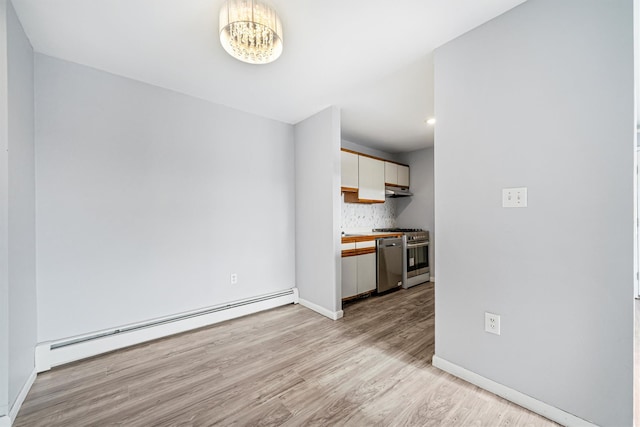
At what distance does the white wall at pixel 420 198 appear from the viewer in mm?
4441

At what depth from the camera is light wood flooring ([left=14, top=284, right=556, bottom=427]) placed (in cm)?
141

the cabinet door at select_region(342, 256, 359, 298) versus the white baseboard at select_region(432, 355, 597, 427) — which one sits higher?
the cabinet door at select_region(342, 256, 359, 298)

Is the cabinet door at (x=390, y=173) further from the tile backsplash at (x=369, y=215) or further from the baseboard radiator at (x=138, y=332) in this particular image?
the baseboard radiator at (x=138, y=332)

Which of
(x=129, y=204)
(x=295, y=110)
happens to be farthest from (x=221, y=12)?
(x=129, y=204)

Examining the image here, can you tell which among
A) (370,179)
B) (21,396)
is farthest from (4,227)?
(370,179)

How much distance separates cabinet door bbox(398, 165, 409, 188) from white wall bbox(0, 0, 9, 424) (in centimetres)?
445

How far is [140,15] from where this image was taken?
156 centimetres

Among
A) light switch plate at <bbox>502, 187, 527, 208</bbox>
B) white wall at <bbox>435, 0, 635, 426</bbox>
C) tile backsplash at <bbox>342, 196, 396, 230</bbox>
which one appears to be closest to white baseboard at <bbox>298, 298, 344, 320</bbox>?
white wall at <bbox>435, 0, 635, 426</bbox>

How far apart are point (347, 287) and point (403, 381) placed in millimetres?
1541

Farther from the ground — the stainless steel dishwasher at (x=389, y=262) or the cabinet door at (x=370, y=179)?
the cabinet door at (x=370, y=179)

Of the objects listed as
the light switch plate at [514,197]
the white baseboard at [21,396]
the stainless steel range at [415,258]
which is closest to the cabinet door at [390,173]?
the stainless steel range at [415,258]

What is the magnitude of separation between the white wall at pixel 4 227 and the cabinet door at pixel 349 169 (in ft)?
9.57

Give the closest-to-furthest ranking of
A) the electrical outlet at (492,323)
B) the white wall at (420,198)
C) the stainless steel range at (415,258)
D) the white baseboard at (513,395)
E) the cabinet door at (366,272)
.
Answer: the white baseboard at (513,395) → the electrical outlet at (492,323) → the cabinet door at (366,272) → the stainless steel range at (415,258) → the white wall at (420,198)

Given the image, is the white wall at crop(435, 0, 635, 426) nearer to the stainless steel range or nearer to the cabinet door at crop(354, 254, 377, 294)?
the cabinet door at crop(354, 254, 377, 294)
